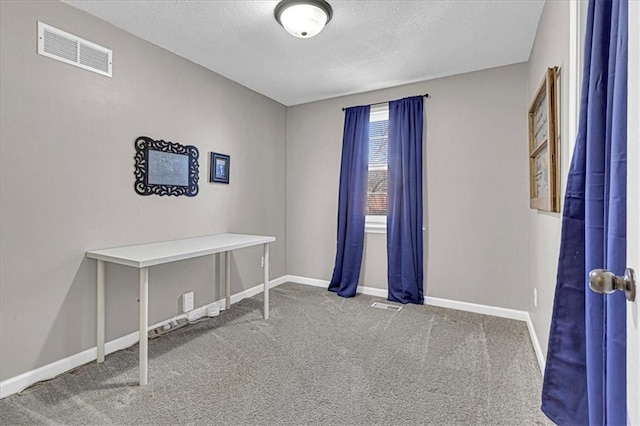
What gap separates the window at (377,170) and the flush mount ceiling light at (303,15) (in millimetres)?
1656

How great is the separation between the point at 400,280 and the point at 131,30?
3.21m

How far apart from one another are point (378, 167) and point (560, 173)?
2.09m

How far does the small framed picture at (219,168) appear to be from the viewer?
312cm

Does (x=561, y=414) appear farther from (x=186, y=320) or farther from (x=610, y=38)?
(x=186, y=320)

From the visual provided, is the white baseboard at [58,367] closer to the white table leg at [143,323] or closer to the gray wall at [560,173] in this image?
the white table leg at [143,323]

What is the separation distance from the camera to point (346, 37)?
2475mm

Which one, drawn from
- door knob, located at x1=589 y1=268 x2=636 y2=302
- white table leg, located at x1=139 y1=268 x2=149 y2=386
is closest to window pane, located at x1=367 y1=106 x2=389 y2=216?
white table leg, located at x1=139 y1=268 x2=149 y2=386

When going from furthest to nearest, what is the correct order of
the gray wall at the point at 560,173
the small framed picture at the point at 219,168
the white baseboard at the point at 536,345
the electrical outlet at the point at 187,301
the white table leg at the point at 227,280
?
the white table leg at the point at 227,280 < the small framed picture at the point at 219,168 < the electrical outlet at the point at 187,301 < the white baseboard at the point at 536,345 < the gray wall at the point at 560,173

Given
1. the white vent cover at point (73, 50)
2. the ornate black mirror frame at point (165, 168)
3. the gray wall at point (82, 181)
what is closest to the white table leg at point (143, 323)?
the gray wall at point (82, 181)

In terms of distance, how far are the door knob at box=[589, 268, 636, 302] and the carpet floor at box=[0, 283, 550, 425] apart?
48.4 inches

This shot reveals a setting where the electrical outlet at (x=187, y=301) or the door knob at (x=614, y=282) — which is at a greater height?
the door knob at (x=614, y=282)

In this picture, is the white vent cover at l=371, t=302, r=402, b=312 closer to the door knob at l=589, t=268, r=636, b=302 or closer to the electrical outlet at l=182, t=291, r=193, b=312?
the electrical outlet at l=182, t=291, r=193, b=312

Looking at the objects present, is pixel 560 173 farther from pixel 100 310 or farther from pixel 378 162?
pixel 100 310
